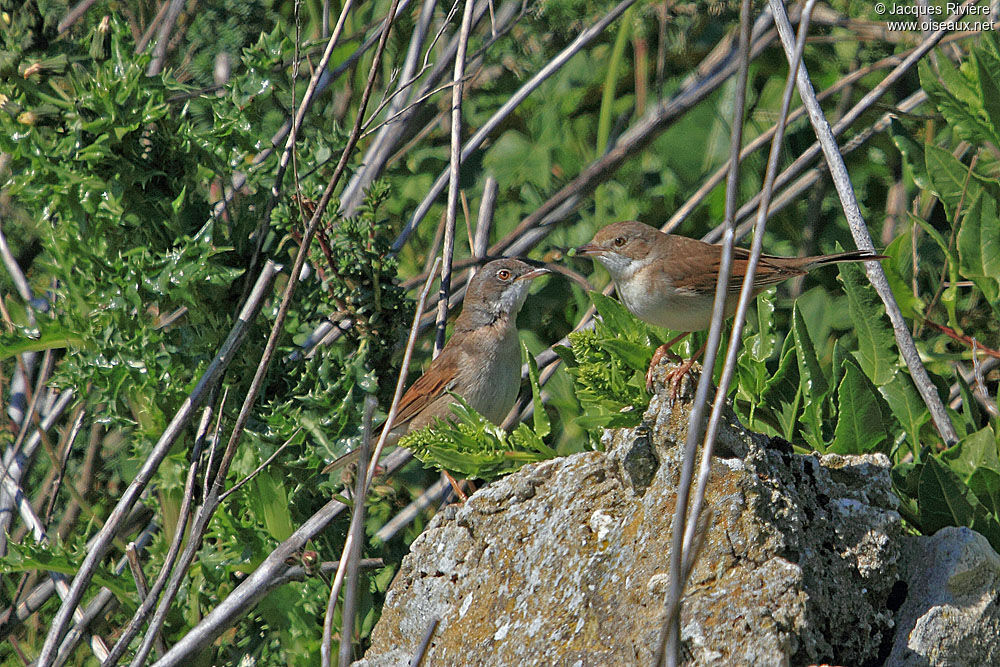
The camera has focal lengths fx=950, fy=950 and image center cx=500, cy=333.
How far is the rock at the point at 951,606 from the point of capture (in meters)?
2.20

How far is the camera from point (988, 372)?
3.54 meters

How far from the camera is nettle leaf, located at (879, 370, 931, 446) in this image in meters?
3.03

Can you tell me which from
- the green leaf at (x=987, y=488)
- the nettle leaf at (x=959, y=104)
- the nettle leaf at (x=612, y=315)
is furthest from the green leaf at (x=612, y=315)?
the nettle leaf at (x=959, y=104)

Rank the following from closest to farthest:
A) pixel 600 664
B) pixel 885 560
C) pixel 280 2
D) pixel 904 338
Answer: pixel 600 664, pixel 885 560, pixel 904 338, pixel 280 2

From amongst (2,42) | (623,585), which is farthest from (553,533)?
(2,42)

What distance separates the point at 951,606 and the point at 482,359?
7.04 ft

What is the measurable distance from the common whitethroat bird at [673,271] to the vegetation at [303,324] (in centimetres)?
12

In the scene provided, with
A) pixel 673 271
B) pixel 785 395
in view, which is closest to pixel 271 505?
pixel 673 271

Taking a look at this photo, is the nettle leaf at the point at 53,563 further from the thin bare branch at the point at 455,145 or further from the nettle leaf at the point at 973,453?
the nettle leaf at the point at 973,453

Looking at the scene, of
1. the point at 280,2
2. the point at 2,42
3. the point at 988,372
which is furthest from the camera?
the point at 280,2

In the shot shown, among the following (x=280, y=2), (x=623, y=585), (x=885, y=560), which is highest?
(x=280, y=2)

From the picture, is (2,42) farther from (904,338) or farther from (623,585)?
(904,338)

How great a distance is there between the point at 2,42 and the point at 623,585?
2.70 metres

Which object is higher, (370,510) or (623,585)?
(623,585)
